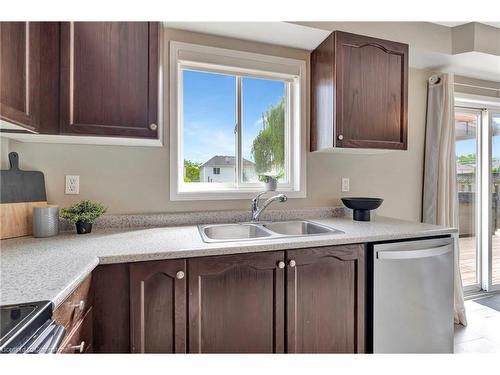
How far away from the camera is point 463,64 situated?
228 centimetres

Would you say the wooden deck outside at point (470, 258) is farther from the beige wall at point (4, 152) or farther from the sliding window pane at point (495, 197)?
the beige wall at point (4, 152)

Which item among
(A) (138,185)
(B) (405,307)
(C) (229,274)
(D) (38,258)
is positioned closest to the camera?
(D) (38,258)

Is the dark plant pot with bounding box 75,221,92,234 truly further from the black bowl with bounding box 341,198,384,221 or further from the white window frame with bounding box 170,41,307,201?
the black bowl with bounding box 341,198,384,221

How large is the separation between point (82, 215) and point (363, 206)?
1780mm

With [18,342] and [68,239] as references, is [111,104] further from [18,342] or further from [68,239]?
[18,342]

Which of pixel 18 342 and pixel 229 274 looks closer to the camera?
pixel 18 342

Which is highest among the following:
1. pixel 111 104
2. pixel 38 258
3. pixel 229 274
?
pixel 111 104

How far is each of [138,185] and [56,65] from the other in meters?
0.76

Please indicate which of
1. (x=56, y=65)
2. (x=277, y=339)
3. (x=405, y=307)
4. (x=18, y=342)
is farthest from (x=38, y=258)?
(x=405, y=307)

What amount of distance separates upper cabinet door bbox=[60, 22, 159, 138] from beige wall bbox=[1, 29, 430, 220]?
1.09ft

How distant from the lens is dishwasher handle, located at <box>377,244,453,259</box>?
141 cm

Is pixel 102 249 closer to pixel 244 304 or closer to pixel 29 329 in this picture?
pixel 29 329

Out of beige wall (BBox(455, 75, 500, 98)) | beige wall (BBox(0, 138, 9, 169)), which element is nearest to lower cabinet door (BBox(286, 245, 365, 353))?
beige wall (BBox(0, 138, 9, 169))
